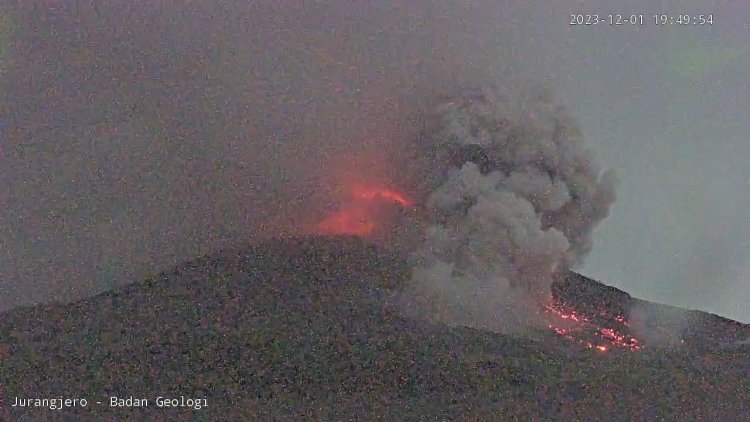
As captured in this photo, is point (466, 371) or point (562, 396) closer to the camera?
point (562, 396)

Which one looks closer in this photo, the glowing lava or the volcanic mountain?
the volcanic mountain

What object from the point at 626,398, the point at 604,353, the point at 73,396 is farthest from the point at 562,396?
the point at 73,396

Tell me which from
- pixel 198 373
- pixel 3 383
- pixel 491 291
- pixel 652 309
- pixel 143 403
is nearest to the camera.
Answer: pixel 143 403

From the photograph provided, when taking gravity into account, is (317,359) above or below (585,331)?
below

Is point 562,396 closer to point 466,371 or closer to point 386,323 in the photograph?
point 466,371

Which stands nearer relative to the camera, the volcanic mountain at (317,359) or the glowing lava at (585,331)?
the volcanic mountain at (317,359)
